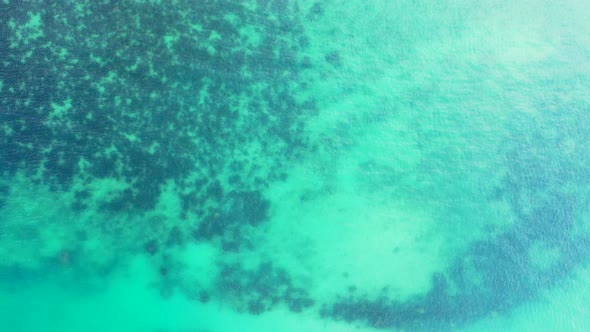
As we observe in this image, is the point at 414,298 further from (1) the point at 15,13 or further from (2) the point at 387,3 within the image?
(1) the point at 15,13

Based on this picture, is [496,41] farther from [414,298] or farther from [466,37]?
[414,298]

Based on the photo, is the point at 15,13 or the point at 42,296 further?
the point at 15,13

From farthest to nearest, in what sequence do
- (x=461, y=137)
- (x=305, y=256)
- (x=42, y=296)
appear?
(x=461, y=137) < (x=305, y=256) < (x=42, y=296)

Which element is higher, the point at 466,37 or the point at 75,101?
the point at 466,37

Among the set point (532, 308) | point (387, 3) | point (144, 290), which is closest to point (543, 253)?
point (532, 308)

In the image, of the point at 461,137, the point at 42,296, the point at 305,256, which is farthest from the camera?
the point at 461,137

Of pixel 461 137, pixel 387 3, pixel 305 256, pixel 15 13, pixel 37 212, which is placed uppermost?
pixel 387 3

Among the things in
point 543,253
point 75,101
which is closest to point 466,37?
point 543,253
